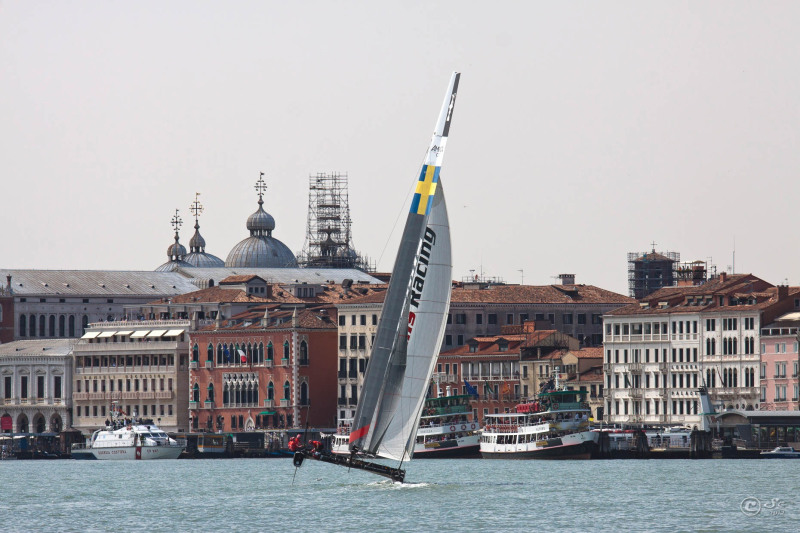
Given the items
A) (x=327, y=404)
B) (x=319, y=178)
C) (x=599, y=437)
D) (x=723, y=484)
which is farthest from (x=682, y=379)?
(x=319, y=178)

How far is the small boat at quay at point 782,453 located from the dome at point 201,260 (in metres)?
84.4

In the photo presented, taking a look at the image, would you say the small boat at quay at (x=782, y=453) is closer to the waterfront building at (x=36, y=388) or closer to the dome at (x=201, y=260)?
the waterfront building at (x=36, y=388)

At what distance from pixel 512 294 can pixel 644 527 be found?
248ft

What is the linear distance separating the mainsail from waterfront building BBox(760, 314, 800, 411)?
4957 cm

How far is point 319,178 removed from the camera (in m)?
167

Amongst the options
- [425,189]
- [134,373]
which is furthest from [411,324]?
[134,373]

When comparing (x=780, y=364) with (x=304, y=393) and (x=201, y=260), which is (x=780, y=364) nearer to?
(x=304, y=393)

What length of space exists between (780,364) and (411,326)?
170ft

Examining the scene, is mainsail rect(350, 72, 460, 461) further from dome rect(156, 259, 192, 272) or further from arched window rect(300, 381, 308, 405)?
dome rect(156, 259, 192, 272)

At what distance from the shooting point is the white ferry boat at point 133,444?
127m

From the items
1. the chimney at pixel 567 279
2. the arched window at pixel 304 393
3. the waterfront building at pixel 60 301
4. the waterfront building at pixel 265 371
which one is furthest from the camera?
the waterfront building at pixel 60 301

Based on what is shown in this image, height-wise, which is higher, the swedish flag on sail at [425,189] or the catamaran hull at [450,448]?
the swedish flag on sail at [425,189]

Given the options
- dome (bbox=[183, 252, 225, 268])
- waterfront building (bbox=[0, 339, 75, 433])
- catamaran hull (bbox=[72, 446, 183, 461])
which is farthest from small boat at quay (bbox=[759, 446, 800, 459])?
dome (bbox=[183, 252, 225, 268])

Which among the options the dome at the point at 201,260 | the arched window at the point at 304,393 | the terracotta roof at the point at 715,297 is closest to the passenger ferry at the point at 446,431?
the terracotta roof at the point at 715,297
